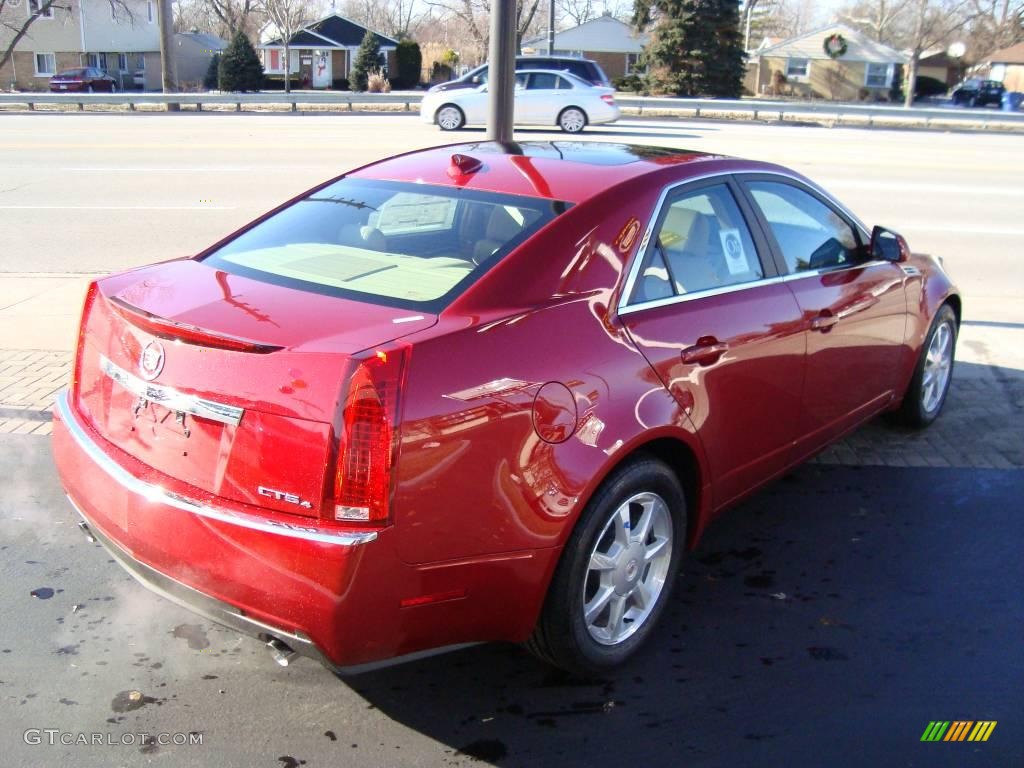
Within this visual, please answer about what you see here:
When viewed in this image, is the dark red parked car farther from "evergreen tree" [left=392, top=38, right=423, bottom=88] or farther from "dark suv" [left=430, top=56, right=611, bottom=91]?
"dark suv" [left=430, top=56, right=611, bottom=91]

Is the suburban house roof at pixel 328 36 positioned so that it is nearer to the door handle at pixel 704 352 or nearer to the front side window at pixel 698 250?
the front side window at pixel 698 250

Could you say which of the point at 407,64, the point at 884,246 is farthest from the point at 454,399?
the point at 407,64

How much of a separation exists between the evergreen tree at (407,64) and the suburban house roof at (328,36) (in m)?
6.37

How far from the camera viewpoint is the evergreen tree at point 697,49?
47094 millimetres

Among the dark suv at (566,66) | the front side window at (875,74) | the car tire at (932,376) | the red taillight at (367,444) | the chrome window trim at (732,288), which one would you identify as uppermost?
the front side window at (875,74)

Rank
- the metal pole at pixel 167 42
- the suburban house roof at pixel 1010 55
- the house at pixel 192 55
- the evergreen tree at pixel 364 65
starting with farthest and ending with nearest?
the suburban house roof at pixel 1010 55
the house at pixel 192 55
the evergreen tree at pixel 364 65
the metal pole at pixel 167 42

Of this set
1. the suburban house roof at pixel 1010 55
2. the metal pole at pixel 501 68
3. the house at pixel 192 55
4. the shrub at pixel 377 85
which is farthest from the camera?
the suburban house roof at pixel 1010 55

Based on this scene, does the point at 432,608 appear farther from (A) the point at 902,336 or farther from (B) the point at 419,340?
(A) the point at 902,336

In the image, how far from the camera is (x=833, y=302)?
14.3 feet

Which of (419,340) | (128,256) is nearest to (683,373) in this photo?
(419,340)

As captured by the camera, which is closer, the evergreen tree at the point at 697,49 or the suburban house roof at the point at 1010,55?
the evergreen tree at the point at 697,49

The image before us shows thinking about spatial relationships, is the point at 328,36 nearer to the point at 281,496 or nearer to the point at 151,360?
the point at 151,360

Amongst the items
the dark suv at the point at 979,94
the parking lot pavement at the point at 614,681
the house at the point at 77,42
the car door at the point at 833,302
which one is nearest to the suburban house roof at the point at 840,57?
the dark suv at the point at 979,94

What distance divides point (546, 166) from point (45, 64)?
65.9m
